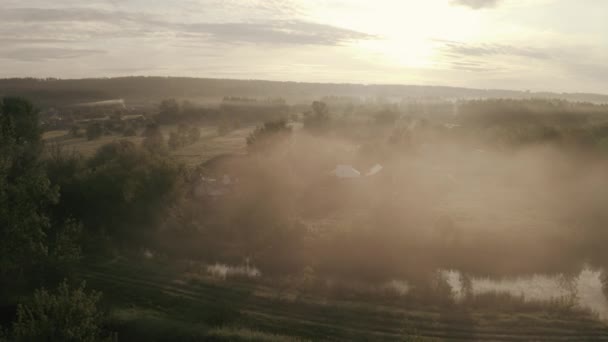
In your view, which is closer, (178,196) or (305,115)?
(178,196)

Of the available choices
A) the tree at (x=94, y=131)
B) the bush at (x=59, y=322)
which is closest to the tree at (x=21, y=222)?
the bush at (x=59, y=322)

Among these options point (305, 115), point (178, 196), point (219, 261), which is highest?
point (305, 115)

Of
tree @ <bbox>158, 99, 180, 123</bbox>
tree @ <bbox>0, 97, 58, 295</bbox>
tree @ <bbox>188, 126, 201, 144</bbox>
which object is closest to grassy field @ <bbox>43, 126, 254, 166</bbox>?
tree @ <bbox>188, 126, 201, 144</bbox>

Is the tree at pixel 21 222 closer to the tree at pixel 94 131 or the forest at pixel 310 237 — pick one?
the forest at pixel 310 237

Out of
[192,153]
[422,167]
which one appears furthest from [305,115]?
[422,167]

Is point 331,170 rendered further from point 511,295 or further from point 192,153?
point 511,295

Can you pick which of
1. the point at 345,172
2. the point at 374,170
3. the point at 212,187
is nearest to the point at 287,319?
the point at 212,187

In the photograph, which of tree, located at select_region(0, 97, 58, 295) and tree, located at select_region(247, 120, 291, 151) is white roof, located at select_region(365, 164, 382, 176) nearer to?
tree, located at select_region(247, 120, 291, 151)
